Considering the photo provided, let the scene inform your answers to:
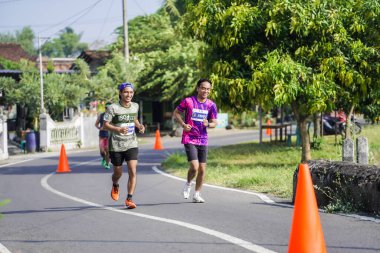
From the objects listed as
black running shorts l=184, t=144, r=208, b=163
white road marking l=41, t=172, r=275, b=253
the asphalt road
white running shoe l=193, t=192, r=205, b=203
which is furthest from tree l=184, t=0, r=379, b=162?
white road marking l=41, t=172, r=275, b=253

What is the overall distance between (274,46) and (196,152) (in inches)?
258

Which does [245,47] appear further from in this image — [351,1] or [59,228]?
[59,228]

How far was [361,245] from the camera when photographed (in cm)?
629

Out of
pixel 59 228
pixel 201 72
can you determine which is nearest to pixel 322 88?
pixel 201 72

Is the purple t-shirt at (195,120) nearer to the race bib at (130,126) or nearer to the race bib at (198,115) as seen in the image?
the race bib at (198,115)

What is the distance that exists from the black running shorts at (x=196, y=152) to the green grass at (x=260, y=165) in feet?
5.38

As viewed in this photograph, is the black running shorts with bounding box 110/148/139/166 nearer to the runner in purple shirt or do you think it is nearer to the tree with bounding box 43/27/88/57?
the runner in purple shirt

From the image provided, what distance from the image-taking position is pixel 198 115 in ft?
31.6

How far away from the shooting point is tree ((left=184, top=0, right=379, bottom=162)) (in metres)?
14.2

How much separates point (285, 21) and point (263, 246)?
9.26 metres

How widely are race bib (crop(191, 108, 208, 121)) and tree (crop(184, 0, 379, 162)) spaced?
427cm

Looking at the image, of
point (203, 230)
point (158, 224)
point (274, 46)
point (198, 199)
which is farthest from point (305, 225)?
point (274, 46)

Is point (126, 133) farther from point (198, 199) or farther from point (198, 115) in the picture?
point (198, 199)

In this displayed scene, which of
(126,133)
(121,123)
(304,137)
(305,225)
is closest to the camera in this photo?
(305,225)
